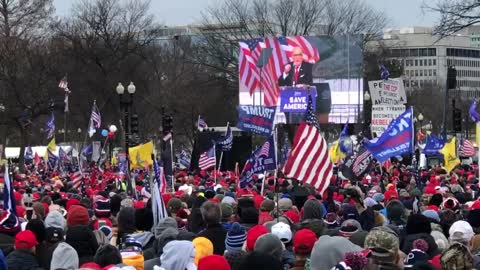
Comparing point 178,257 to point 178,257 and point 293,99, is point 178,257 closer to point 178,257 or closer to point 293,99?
point 178,257

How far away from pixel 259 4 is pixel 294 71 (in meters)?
21.0

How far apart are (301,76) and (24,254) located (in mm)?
45357

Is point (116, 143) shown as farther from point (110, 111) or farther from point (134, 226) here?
point (134, 226)

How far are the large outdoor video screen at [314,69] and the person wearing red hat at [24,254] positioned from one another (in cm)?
4208

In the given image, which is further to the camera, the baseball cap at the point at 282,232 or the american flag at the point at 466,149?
the american flag at the point at 466,149

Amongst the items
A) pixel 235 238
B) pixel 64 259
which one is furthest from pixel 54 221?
pixel 64 259

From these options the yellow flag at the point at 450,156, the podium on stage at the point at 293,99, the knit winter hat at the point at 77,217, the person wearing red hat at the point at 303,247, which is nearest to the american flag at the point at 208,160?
the yellow flag at the point at 450,156

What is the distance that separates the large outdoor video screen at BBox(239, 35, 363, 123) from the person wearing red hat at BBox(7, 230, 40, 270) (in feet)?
138

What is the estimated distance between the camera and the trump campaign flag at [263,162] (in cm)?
1692

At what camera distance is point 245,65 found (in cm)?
5456

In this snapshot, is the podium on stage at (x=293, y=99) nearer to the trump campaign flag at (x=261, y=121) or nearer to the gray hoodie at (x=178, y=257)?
the trump campaign flag at (x=261, y=121)

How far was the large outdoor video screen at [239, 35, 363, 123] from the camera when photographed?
174 feet

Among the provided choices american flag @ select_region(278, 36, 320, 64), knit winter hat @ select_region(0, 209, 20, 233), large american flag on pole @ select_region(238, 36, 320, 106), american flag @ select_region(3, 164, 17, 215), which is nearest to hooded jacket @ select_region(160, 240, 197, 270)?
knit winter hat @ select_region(0, 209, 20, 233)

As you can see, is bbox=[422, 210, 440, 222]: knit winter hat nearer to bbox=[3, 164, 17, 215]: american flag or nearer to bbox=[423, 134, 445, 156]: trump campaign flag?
bbox=[3, 164, 17, 215]: american flag
